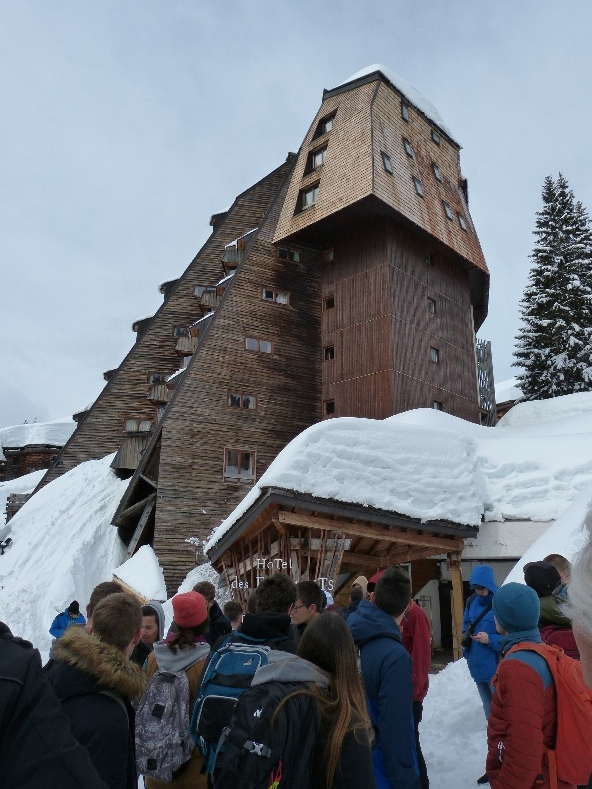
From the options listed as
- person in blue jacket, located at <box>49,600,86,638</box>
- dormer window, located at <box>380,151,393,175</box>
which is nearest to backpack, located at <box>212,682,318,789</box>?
person in blue jacket, located at <box>49,600,86,638</box>

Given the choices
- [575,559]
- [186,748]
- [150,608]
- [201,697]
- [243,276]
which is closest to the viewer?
[575,559]

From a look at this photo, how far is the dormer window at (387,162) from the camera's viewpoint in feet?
79.9

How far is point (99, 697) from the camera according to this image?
2.60m

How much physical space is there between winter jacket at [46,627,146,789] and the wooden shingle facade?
1855 cm

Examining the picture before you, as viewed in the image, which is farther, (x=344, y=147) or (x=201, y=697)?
(x=344, y=147)

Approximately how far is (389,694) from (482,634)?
7.98 ft

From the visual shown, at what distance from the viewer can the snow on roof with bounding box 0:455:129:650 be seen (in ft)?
71.9

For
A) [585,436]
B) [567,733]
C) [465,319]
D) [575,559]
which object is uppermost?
[465,319]

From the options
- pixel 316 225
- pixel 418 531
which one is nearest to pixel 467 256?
pixel 316 225

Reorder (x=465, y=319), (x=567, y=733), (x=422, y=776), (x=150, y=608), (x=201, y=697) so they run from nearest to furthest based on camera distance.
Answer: (x=567, y=733)
(x=201, y=697)
(x=422, y=776)
(x=150, y=608)
(x=465, y=319)

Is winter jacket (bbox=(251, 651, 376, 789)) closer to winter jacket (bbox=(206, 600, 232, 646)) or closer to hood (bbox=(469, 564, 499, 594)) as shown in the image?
winter jacket (bbox=(206, 600, 232, 646))

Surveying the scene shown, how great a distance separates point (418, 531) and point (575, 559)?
1251 centimetres

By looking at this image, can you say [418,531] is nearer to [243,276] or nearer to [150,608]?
→ [150,608]

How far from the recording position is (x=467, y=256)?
88.4 ft
